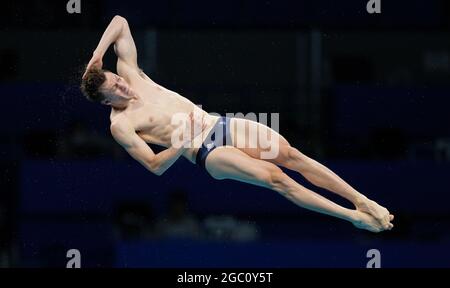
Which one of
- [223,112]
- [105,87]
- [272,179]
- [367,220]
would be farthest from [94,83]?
[223,112]

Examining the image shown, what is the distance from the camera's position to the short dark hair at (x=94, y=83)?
814 centimetres

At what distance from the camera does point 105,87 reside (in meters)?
8.16

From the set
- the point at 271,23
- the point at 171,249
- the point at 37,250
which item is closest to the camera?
the point at 171,249

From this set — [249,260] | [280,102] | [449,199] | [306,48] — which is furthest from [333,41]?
[249,260]

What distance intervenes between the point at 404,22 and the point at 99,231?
3.52 meters

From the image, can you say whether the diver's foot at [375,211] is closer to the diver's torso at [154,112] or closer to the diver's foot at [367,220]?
the diver's foot at [367,220]

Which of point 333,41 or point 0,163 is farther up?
point 333,41

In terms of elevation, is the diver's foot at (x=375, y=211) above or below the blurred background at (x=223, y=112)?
below

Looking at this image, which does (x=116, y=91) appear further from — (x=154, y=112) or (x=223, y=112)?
(x=223, y=112)

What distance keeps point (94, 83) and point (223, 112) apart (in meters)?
2.63

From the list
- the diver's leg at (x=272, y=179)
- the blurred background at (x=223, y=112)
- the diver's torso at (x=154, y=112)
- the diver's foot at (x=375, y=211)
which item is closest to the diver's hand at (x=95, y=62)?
the diver's torso at (x=154, y=112)

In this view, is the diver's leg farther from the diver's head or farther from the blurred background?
the blurred background

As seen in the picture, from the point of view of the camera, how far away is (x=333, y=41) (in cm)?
1180

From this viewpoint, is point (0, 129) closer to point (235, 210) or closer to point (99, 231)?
point (99, 231)
